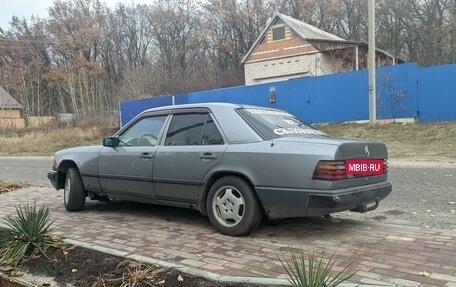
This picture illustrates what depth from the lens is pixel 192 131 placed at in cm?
555

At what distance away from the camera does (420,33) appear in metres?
44.6

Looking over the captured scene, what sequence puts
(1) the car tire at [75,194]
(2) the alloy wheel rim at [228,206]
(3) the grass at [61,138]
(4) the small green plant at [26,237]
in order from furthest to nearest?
(3) the grass at [61,138] < (1) the car tire at [75,194] < (2) the alloy wheel rim at [228,206] < (4) the small green plant at [26,237]

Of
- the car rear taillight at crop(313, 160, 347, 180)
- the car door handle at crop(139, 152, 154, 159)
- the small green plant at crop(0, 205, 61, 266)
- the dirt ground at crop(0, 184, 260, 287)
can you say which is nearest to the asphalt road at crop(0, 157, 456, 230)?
the car rear taillight at crop(313, 160, 347, 180)

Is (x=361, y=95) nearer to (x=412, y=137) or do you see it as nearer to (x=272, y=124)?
(x=412, y=137)

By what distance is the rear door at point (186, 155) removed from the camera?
5.21 metres

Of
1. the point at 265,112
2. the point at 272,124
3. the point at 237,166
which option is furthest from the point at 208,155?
the point at 265,112

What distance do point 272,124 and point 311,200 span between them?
44.6 inches

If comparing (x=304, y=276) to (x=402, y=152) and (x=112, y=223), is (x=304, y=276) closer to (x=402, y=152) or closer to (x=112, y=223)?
(x=112, y=223)

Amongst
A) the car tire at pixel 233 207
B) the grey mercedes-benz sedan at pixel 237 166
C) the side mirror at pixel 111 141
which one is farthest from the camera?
the side mirror at pixel 111 141

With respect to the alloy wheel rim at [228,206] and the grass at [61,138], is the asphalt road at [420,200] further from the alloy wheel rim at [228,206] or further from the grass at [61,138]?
the grass at [61,138]

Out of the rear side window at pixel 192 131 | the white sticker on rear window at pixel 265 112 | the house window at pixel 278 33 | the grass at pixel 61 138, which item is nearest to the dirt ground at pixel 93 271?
the rear side window at pixel 192 131

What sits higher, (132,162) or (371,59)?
(371,59)

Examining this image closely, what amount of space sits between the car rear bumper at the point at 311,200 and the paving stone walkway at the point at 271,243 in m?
0.32

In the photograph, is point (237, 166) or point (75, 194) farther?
point (75, 194)
